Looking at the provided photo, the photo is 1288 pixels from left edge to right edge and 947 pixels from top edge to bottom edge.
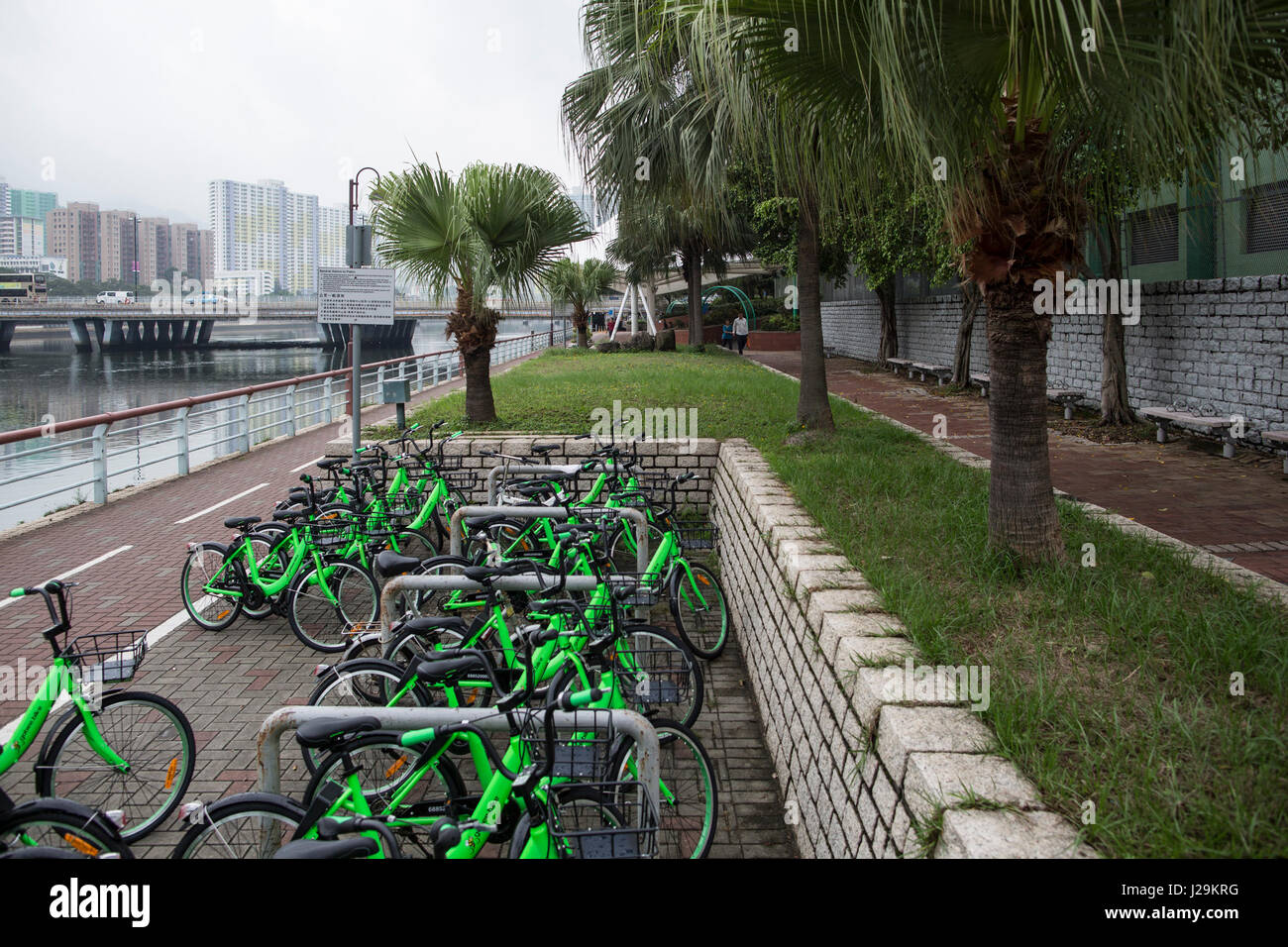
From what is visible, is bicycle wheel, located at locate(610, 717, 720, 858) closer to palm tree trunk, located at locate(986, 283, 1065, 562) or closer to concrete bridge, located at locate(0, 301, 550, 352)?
palm tree trunk, located at locate(986, 283, 1065, 562)

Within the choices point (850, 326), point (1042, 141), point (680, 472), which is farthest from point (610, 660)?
point (850, 326)

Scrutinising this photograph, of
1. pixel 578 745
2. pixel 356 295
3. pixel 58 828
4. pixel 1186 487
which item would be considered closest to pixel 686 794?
pixel 578 745

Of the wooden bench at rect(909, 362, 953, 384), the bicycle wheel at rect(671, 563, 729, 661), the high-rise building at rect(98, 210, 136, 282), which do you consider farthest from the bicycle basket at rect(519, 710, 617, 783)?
the high-rise building at rect(98, 210, 136, 282)

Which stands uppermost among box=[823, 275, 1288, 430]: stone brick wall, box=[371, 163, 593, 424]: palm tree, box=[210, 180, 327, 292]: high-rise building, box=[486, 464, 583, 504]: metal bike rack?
box=[210, 180, 327, 292]: high-rise building

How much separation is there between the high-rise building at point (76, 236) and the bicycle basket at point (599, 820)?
386ft

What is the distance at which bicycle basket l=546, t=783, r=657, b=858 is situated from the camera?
292 cm

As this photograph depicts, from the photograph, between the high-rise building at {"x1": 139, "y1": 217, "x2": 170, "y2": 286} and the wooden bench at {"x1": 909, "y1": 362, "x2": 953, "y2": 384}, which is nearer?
the wooden bench at {"x1": 909, "y1": 362, "x2": 953, "y2": 384}

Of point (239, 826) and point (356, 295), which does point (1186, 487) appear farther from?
point (239, 826)

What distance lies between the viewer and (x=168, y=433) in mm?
28391

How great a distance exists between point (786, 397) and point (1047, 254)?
1020 centimetres

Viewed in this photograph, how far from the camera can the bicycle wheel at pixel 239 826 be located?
293 cm

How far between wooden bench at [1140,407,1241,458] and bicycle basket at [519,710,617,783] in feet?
30.3
